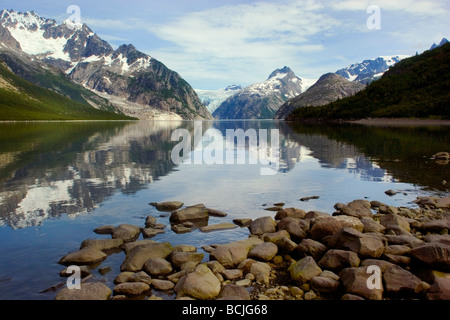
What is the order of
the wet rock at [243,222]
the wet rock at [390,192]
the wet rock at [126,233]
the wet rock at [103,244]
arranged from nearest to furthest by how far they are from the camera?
1. the wet rock at [103,244]
2. the wet rock at [126,233]
3. the wet rock at [243,222]
4. the wet rock at [390,192]

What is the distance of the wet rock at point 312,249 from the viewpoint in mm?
18453

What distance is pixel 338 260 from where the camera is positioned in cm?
1681

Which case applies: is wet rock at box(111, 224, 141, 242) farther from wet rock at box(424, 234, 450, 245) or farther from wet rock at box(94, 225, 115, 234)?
wet rock at box(424, 234, 450, 245)

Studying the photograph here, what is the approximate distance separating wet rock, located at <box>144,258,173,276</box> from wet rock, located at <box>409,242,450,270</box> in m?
12.1

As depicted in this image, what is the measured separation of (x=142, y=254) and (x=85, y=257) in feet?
10.1

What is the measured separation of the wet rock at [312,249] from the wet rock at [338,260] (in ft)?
3.48

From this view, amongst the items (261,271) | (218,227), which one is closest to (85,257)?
(218,227)

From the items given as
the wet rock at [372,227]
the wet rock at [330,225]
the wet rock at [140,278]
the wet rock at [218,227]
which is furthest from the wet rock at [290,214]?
the wet rock at [140,278]

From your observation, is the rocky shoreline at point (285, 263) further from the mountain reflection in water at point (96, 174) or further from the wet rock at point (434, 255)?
the mountain reflection in water at point (96, 174)

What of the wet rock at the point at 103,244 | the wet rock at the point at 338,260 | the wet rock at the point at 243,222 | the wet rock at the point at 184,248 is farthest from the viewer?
the wet rock at the point at 243,222

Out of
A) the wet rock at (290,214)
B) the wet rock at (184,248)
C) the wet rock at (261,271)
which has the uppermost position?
the wet rock at (290,214)

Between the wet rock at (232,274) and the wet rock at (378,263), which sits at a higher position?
the wet rock at (378,263)

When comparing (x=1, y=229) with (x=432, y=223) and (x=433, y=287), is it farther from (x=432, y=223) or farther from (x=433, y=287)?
(x=432, y=223)

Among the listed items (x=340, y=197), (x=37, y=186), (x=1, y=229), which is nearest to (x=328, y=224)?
(x=340, y=197)
